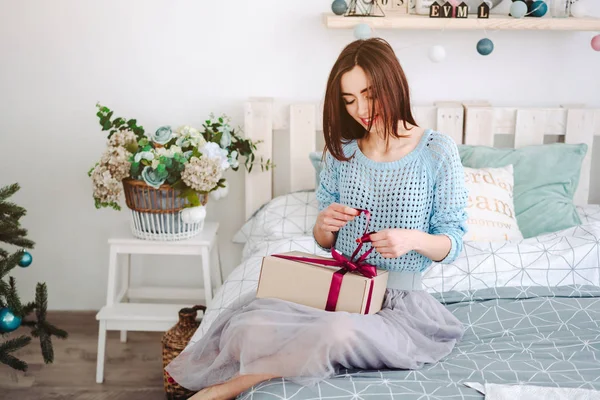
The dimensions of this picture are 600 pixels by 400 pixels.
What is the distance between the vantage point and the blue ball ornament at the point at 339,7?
8.40 feet

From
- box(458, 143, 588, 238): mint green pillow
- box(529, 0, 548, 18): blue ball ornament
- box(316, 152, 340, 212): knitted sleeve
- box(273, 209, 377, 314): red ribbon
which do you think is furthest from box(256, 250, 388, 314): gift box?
box(529, 0, 548, 18): blue ball ornament

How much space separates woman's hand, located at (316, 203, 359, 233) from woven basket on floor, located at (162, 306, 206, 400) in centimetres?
80

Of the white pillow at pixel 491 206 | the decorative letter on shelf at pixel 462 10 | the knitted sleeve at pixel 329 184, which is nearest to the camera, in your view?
the knitted sleeve at pixel 329 184

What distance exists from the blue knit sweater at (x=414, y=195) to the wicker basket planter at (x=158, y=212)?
870mm

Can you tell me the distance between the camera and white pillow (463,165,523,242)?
92.1 inches

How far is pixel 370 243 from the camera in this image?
68.2 inches

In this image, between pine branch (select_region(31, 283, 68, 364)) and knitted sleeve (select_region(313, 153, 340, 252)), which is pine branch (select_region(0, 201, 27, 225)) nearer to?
pine branch (select_region(31, 283, 68, 364))

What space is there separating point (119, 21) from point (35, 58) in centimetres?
36

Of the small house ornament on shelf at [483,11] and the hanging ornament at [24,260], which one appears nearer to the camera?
the hanging ornament at [24,260]

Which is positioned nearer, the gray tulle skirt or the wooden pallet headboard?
the gray tulle skirt

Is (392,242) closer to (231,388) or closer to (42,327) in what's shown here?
(231,388)

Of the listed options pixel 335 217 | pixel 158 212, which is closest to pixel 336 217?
pixel 335 217

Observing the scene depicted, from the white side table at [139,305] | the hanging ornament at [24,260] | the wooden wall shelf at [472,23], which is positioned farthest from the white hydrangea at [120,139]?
the wooden wall shelf at [472,23]

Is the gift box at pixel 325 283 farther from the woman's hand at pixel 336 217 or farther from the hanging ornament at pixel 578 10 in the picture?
the hanging ornament at pixel 578 10
